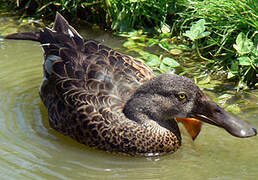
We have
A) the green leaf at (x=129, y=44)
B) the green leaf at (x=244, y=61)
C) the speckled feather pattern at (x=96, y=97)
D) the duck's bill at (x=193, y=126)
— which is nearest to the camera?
the speckled feather pattern at (x=96, y=97)

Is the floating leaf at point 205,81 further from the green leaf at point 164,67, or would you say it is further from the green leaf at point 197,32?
the green leaf at point 197,32

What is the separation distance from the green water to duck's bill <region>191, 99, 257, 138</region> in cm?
26

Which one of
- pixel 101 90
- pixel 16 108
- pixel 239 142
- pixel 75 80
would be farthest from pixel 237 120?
pixel 16 108

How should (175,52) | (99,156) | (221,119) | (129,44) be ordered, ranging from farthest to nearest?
1. (129,44)
2. (175,52)
3. (99,156)
4. (221,119)

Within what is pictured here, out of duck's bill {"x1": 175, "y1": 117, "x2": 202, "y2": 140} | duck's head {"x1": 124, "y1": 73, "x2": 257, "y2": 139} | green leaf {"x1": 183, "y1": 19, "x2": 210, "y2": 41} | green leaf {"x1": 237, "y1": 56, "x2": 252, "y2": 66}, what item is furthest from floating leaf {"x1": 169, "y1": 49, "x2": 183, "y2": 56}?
duck's head {"x1": 124, "y1": 73, "x2": 257, "y2": 139}

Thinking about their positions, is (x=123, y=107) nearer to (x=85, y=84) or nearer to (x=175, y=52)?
(x=85, y=84)

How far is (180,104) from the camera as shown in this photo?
177 inches

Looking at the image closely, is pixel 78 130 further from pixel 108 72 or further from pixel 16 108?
pixel 16 108

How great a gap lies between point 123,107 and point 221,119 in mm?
942

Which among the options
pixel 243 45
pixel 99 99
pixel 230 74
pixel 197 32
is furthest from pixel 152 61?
pixel 99 99

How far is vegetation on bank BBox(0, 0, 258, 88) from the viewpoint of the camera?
559 centimetres

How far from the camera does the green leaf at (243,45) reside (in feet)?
17.6

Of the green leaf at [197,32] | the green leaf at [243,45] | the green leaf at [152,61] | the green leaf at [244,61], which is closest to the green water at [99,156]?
the green leaf at [244,61]

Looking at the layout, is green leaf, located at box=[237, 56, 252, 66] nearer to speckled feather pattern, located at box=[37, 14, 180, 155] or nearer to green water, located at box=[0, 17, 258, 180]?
green water, located at box=[0, 17, 258, 180]
